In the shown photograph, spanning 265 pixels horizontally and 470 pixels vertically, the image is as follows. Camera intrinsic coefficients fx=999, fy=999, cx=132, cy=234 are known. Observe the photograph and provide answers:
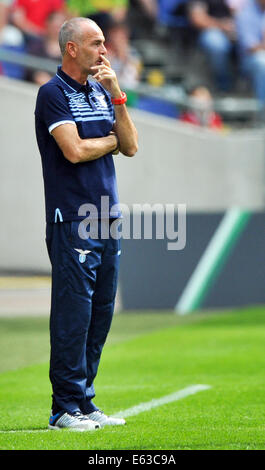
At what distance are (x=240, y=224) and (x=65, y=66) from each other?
8990mm

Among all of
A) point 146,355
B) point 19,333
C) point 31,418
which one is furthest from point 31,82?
point 31,418

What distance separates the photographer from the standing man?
5941 mm

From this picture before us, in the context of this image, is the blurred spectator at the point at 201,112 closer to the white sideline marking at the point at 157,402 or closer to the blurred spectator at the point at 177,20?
the blurred spectator at the point at 177,20

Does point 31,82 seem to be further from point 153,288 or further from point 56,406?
point 56,406

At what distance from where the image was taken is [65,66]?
609 cm

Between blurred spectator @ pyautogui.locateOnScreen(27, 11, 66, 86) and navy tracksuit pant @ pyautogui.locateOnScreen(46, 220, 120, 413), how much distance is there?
36.9 ft

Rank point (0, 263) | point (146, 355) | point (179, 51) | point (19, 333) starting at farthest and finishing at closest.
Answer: point (179, 51)
point (0, 263)
point (19, 333)
point (146, 355)

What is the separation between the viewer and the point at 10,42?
56.2 feet

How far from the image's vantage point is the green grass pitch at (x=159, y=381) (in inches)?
226

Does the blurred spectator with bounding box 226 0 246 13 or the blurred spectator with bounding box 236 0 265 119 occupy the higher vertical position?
the blurred spectator with bounding box 226 0 246 13

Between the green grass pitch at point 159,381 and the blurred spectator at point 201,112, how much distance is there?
457 cm

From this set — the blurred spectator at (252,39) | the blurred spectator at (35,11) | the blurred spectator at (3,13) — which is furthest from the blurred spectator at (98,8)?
the blurred spectator at (252,39)

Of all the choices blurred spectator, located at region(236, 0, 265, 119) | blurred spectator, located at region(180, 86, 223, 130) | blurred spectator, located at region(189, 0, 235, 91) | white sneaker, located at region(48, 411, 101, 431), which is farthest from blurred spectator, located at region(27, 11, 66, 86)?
white sneaker, located at region(48, 411, 101, 431)

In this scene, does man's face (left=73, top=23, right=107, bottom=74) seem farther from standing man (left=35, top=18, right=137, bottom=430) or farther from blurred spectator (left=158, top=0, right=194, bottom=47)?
blurred spectator (left=158, top=0, right=194, bottom=47)
